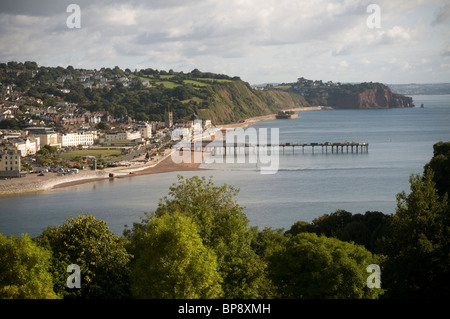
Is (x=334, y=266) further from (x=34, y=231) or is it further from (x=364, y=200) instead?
(x=364, y=200)

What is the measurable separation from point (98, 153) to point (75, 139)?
7803mm

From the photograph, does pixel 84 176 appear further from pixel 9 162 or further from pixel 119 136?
pixel 119 136

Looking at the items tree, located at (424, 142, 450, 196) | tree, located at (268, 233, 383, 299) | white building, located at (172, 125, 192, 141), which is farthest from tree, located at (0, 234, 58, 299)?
white building, located at (172, 125, 192, 141)

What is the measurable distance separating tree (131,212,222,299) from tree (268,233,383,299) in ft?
3.93

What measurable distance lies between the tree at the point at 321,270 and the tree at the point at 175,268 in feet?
3.93

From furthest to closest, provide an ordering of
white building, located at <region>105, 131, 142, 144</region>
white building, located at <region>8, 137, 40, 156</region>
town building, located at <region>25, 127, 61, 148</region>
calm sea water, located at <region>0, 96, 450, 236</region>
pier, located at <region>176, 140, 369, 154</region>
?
white building, located at <region>105, 131, 142, 144</region> → town building, located at <region>25, 127, 61, 148</region> → pier, located at <region>176, 140, 369, 154</region> → white building, located at <region>8, 137, 40, 156</region> → calm sea water, located at <region>0, 96, 450, 236</region>

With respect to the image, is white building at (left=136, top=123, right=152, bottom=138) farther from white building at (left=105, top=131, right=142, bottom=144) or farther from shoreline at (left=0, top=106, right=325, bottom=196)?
shoreline at (left=0, top=106, right=325, bottom=196)

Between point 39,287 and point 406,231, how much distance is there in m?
5.48

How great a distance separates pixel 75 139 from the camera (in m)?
56.8

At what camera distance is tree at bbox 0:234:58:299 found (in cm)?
820

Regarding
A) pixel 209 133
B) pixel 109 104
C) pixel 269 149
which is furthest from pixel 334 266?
pixel 109 104

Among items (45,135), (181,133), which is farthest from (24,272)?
(181,133)
